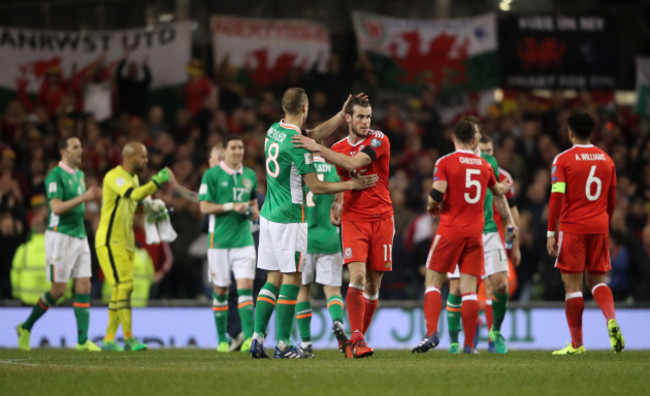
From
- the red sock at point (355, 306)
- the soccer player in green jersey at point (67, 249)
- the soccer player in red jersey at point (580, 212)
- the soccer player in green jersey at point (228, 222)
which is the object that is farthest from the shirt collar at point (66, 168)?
the soccer player in red jersey at point (580, 212)

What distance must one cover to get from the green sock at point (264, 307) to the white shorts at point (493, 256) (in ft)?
7.80

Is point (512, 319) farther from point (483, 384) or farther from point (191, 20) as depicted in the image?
point (191, 20)

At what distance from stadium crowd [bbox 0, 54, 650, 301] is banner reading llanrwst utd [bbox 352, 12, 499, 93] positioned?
481mm

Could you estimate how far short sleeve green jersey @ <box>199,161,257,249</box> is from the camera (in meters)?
12.3

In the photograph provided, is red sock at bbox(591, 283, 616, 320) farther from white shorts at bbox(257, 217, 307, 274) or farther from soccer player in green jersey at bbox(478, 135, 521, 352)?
white shorts at bbox(257, 217, 307, 274)

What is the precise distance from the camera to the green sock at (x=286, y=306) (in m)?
9.62

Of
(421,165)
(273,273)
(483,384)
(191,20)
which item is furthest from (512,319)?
(191,20)

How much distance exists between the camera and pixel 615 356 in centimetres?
1048

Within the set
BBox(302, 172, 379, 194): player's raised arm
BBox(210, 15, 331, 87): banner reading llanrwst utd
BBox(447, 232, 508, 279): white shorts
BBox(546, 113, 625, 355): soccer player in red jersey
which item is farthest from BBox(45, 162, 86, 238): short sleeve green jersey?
BBox(210, 15, 331, 87): banner reading llanrwst utd

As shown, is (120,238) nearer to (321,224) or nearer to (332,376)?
(321,224)

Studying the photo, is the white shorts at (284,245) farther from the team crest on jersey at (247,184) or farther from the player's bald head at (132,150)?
the player's bald head at (132,150)

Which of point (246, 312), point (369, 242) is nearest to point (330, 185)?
point (369, 242)

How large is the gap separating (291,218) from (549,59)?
13578mm

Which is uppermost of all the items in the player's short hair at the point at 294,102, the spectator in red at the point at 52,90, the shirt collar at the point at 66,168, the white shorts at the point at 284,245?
the spectator in red at the point at 52,90
